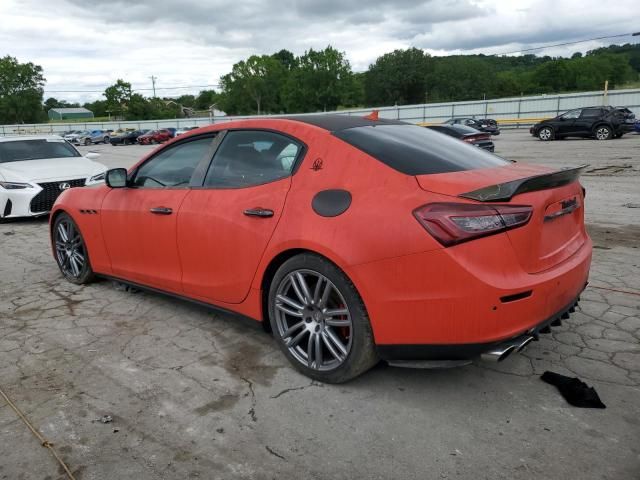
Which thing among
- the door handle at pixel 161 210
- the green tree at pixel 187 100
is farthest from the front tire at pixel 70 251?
the green tree at pixel 187 100

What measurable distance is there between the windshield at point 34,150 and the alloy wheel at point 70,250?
4947mm

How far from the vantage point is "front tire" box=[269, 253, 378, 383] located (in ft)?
9.42

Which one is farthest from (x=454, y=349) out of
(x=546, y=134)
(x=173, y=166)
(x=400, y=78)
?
(x=400, y=78)

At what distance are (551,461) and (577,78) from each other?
111 metres

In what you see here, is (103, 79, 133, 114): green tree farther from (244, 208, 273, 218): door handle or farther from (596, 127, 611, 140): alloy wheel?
(244, 208, 273, 218): door handle

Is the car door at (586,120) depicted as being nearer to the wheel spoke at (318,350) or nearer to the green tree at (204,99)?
the wheel spoke at (318,350)

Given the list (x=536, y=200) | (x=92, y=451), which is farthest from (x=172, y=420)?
(x=536, y=200)

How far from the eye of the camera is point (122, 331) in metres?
4.02

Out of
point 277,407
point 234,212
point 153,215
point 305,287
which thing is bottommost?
point 277,407

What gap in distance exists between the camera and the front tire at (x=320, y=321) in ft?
9.42

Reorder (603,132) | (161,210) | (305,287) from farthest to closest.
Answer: (603,132)
(161,210)
(305,287)

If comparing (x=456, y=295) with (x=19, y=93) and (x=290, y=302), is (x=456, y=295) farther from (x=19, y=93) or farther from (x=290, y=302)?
(x=19, y=93)

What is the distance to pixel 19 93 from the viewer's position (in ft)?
351

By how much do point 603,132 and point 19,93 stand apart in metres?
113
